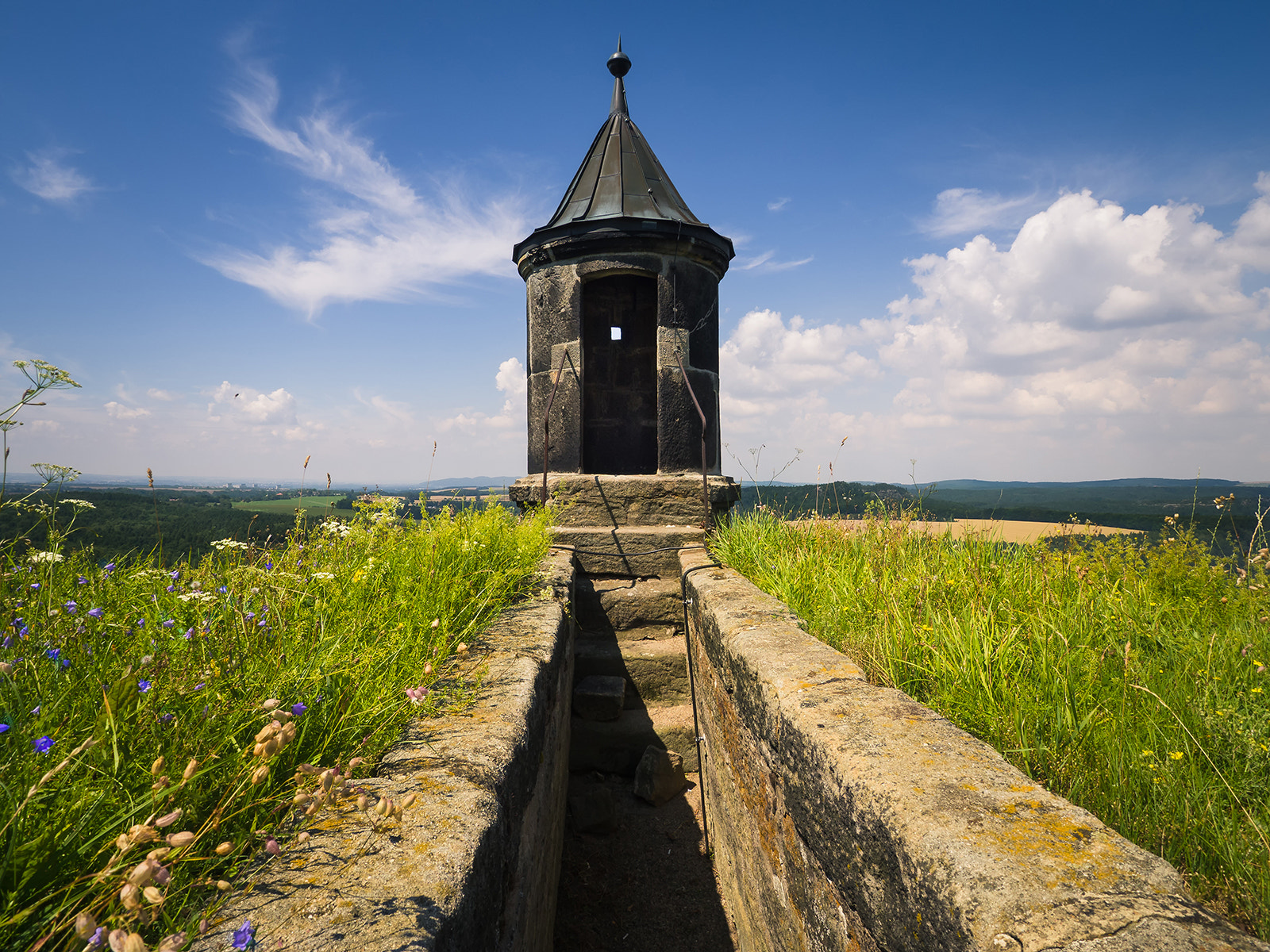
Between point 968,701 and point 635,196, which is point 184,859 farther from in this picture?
point 635,196

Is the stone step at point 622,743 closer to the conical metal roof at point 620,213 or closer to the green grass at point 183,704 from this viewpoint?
the green grass at point 183,704

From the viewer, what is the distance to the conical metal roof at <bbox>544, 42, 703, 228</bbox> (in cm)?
537

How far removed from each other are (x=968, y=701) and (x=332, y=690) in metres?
1.80

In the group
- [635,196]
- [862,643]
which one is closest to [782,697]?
[862,643]

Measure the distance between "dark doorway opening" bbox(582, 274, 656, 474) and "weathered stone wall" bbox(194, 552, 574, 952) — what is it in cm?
492

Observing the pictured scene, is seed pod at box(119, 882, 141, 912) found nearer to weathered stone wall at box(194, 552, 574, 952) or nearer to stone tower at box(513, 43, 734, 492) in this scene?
weathered stone wall at box(194, 552, 574, 952)

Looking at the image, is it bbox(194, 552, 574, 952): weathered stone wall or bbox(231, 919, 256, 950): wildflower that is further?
bbox(194, 552, 574, 952): weathered stone wall

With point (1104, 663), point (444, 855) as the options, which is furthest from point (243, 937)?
point (1104, 663)

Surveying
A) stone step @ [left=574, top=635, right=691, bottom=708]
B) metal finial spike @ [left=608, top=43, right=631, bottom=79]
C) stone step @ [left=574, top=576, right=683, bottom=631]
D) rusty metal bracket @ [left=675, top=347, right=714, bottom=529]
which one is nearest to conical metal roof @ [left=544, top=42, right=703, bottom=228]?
metal finial spike @ [left=608, top=43, right=631, bottom=79]

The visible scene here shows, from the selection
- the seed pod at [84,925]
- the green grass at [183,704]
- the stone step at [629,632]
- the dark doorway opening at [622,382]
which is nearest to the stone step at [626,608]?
the stone step at [629,632]

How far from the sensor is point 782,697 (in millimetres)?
1827

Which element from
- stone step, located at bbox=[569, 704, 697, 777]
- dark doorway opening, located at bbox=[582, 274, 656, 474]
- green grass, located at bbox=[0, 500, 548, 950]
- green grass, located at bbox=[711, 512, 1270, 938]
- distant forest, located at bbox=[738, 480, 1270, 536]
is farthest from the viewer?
dark doorway opening, located at bbox=[582, 274, 656, 474]

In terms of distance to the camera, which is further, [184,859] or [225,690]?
[225,690]

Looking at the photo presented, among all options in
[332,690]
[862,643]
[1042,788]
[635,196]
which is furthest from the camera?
[635,196]
